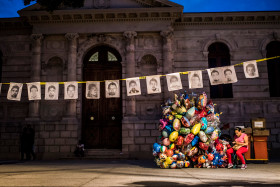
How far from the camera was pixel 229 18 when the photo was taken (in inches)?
648

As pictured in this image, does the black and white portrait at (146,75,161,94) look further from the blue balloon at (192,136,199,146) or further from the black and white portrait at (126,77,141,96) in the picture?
the blue balloon at (192,136,199,146)

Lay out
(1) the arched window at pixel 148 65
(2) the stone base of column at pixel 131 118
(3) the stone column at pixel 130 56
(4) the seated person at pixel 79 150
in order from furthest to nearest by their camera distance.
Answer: (1) the arched window at pixel 148 65 < (3) the stone column at pixel 130 56 < (2) the stone base of column at pixel 131 118 < (4) the seated person at pixel 79 150

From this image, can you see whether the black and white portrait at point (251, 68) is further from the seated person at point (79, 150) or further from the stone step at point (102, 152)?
the seated person at point (79, 150)

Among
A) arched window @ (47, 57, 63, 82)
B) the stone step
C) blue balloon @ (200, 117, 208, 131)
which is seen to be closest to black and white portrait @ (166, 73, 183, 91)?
blue balloon @ (200, 117, 208, 131)

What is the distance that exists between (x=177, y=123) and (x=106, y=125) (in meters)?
7.43

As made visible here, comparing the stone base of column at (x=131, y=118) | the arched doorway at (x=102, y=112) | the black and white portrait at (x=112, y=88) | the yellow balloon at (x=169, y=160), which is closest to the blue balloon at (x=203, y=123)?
the yellow balloon at (x=169, y=160)

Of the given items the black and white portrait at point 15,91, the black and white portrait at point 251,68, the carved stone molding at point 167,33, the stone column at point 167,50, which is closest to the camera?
the black and white portrait at point 251,68

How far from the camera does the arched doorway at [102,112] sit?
15.8m

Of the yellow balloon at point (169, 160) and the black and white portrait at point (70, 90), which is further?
the black and white portrait at point (70, 90)

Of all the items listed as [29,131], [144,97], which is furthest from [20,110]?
[144,97]

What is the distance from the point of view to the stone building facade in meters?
15.3

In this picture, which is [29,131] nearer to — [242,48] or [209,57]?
[209,57]

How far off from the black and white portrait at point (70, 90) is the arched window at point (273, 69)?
12333 millimetres

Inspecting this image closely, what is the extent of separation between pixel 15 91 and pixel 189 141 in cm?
948
